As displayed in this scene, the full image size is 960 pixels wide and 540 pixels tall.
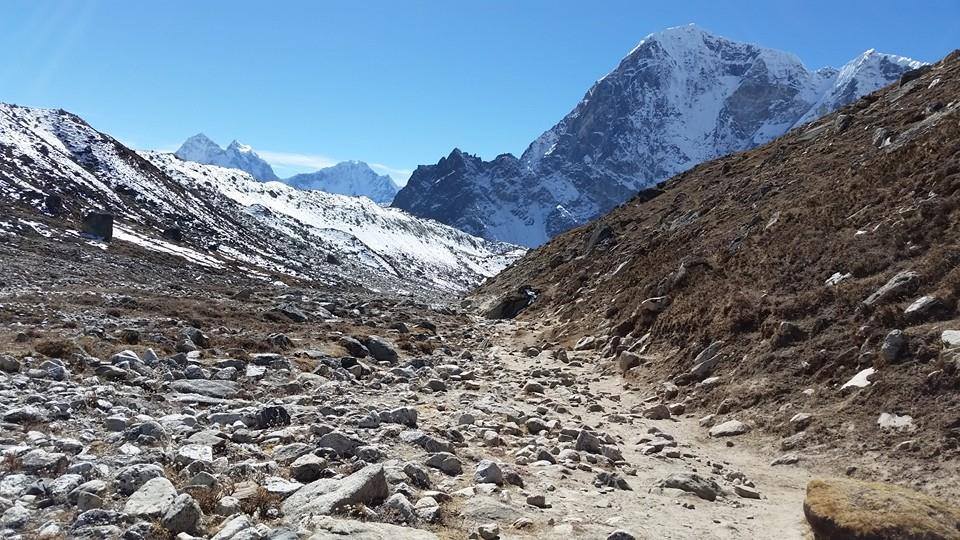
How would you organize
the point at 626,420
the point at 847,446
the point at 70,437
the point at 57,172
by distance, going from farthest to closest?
the point at 57,172 < the point at 626,420 < the point at 847,446 < the point at 70,437

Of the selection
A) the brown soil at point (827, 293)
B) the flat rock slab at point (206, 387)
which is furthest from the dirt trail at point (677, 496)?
the flat rock slab at point (206, 387)

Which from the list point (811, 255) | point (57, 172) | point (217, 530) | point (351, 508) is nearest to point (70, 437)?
point (217, 530)

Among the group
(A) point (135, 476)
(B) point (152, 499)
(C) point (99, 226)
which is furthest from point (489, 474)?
(C) point (99, 226)

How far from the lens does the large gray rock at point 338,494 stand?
22.2 feet

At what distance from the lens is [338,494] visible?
22.9ft

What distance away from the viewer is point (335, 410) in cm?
1190

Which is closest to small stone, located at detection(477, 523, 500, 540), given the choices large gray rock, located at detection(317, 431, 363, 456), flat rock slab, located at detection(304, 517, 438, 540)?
flat rock slab, located at detection(304, 517, 438, 540)

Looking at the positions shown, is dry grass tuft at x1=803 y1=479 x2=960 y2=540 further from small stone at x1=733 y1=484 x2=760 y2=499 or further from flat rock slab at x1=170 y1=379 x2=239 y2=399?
flat rock slab at x1=170 y1=379 x2=239 y2=399

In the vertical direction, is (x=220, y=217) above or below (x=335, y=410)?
above

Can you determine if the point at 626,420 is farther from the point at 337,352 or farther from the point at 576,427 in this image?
the point at 337,352

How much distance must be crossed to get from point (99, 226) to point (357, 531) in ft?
279

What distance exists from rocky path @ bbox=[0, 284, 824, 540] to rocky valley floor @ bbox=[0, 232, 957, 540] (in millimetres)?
34

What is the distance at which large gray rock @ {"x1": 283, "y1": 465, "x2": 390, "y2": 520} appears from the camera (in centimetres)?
677

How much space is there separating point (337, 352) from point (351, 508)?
47.6ft
